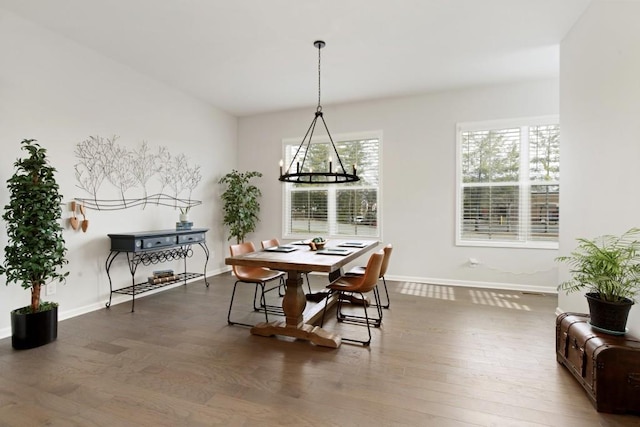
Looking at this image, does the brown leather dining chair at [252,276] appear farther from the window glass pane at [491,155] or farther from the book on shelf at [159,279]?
the window glass pane at [491,155]

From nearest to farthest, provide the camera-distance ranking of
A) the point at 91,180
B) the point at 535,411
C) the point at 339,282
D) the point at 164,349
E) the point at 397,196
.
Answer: the point at 535,411
the point at 164,349
the point at 339,282
the point at 91,180
the point at 397,196

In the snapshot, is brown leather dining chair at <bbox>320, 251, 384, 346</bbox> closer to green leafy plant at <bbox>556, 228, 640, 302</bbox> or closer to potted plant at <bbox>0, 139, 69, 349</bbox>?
green leafy plant at <bbox>556, 228, 640, 302</bbox>

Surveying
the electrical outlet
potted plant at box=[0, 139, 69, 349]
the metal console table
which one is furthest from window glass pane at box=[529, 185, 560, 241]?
the electrical outlet

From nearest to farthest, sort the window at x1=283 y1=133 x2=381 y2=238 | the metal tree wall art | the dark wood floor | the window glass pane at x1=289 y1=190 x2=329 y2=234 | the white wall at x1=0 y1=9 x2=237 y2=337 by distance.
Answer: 1. the dark wood floor
2. the white wall at x1=0 y1=9 x2=237 y2=337
3. the metal tree wall art
4. the window at x1=283 y1=133 x2=381 y2=238
5. the window glass pane at x1=289 y1=190 x2=329 y2=234

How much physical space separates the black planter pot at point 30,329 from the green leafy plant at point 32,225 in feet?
0.38

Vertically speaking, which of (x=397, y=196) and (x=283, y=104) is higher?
(x=283, y=104)

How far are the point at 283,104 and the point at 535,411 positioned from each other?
5.15m

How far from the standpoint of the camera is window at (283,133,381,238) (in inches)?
211

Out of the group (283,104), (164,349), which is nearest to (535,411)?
(164,349)

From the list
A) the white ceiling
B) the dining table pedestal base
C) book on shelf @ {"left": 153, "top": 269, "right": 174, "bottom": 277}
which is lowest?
the dining table pedestal base

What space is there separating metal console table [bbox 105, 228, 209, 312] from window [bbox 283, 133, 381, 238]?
71.7 inches

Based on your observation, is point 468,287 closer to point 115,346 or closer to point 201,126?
point 115,346

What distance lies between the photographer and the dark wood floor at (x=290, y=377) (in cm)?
182

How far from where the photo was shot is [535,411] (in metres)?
1.86
